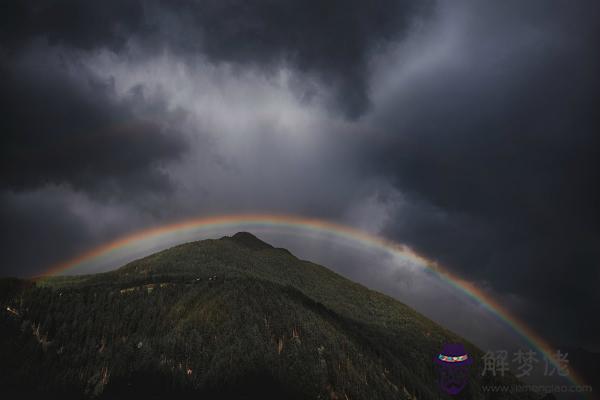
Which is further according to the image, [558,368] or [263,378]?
[263,378]

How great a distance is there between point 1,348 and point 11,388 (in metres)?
26.0

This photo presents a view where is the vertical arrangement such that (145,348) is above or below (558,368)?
below

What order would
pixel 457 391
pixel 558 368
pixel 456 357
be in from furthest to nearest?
pixel 558 368 < pixel 456 357 < pixel 457 391

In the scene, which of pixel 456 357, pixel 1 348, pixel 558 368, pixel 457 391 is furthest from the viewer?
pixel 1 348

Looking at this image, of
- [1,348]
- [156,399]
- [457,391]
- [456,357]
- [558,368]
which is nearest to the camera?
[457,391]

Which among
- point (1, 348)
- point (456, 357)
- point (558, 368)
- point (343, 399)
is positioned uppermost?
point (456, 357)

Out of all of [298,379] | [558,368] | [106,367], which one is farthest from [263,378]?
[558,368]

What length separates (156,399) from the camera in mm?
168750

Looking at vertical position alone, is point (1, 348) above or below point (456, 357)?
below

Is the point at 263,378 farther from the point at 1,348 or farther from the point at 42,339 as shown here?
the point at 1,348

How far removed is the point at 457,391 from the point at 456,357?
236 centimetres

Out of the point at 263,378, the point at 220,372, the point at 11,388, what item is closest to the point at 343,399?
the point at 263,378

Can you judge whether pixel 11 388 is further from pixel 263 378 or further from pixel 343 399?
pixel 343 399

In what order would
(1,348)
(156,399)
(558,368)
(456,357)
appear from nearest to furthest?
(456,357)
(558,368)
(156,399)
(1,348)
